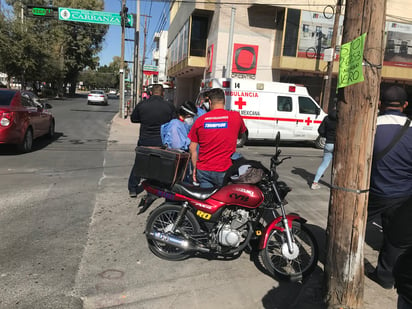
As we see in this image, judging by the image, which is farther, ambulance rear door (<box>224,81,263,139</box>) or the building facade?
the building facade

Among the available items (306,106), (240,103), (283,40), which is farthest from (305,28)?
(240,103)

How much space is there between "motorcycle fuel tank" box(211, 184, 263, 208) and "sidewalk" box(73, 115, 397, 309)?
2.60ft

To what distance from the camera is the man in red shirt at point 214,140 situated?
394cm

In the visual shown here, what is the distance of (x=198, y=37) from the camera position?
23.8 metres

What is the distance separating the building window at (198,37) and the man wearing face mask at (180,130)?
19.5 m

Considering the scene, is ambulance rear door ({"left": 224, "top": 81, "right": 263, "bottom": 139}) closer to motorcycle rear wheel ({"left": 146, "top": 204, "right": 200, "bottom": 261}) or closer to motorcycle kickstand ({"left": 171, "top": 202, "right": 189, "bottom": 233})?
motorcycle rear wheel ({"left": 146, "top": 204, "right": 200, "bottom": 261})

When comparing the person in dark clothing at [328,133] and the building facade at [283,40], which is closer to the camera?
the person in dark clothing at [328,133]

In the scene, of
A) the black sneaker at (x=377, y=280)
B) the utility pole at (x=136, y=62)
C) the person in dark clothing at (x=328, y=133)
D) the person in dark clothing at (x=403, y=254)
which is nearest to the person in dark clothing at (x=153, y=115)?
the person in dark clothing at (x=328, y=133)

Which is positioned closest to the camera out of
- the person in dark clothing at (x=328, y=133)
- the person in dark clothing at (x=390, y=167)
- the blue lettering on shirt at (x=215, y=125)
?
the person in dark clothing at (x=390, y=167)

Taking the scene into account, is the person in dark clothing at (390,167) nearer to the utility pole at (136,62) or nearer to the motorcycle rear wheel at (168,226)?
the motorcycle rear wheel at (168,226)

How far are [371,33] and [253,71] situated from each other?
1833 cm

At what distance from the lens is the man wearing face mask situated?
5074 mm

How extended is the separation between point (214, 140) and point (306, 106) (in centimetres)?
984

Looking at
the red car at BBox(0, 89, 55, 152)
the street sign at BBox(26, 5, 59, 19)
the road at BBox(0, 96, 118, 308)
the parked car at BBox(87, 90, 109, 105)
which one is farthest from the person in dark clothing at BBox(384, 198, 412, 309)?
the parked car at BBox(87, 90, 109, 105)
